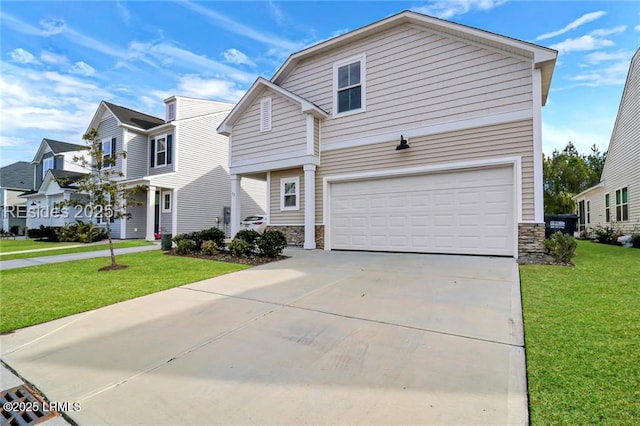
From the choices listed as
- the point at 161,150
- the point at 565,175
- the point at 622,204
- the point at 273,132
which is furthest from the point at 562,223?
the point at 565,175

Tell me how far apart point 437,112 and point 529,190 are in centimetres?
317

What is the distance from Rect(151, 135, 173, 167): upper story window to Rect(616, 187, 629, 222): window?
71.6ft

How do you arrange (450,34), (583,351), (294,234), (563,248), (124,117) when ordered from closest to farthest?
(583,351)
(563,248)
(450,34)
(294,234)
(124,117)

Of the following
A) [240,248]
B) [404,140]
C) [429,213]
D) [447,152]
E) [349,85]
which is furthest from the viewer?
[349,85]

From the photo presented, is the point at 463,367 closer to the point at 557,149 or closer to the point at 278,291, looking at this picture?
the point at 278,291

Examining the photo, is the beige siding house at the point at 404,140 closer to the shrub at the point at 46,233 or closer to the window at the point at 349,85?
the window at the point at 349,85

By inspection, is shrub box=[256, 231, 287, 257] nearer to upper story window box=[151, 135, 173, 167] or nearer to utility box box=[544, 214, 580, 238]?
utility box box=[544, 214, 580, 238]

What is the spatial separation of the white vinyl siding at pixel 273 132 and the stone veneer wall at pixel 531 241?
678cm

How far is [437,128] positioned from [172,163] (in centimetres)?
1371

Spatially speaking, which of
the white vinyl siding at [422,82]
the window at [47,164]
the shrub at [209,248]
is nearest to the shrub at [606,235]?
the white vinyl siding at [422,82]

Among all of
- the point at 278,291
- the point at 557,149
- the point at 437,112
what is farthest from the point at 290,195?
the point at 557,149

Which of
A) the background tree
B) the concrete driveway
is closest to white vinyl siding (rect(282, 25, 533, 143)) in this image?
the concrete driveway

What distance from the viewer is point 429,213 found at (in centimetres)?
881

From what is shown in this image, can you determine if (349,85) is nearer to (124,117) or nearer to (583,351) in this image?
(583,351)
